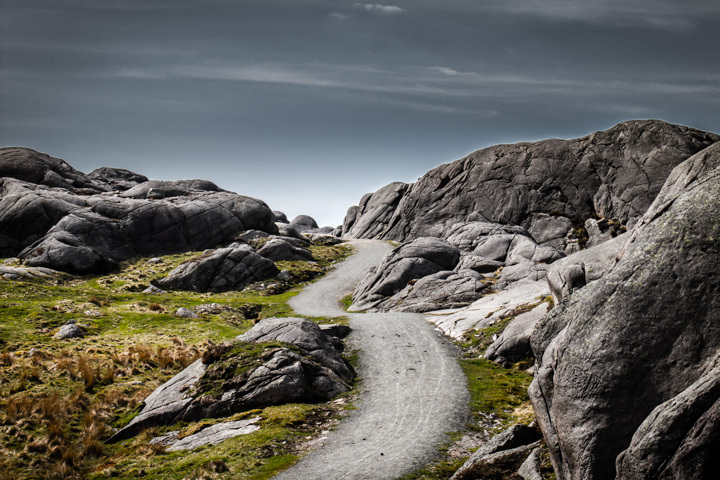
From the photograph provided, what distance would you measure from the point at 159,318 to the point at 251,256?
33.0 metres

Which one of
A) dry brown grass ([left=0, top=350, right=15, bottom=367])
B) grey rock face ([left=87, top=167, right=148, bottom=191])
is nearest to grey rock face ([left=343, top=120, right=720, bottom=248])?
dry brown grass ([left=0, top=350, right=15, bottom=367])

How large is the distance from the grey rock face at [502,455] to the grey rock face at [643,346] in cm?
265

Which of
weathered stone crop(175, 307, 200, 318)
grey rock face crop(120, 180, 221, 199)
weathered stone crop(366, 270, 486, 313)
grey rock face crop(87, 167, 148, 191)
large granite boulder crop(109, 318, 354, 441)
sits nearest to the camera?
large granite boulder crop(109, 318, 354, 441)

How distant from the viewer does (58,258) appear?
75.4 meters

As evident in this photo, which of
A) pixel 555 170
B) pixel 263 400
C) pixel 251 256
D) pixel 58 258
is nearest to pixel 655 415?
pixel 263 400

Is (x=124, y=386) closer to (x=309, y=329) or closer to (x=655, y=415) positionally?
(x=309, y=329)

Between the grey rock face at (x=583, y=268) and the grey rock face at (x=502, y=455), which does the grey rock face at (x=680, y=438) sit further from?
the grey rock face at (x=583, y=268)

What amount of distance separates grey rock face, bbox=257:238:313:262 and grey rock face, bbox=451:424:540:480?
7867 cm

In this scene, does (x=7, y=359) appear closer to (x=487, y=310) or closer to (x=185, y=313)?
(x=185, y=313)

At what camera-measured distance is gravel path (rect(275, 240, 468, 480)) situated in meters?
18.5

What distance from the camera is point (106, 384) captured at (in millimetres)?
33250

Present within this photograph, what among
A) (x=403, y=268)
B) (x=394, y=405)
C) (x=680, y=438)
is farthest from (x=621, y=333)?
(x=403, y=268)

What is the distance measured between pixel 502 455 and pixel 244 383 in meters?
16.5

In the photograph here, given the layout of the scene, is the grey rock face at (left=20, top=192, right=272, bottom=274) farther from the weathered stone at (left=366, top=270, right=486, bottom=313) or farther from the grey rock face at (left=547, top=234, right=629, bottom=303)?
the grey rock face at (left=547, top=234, right=629, bottom=303)
